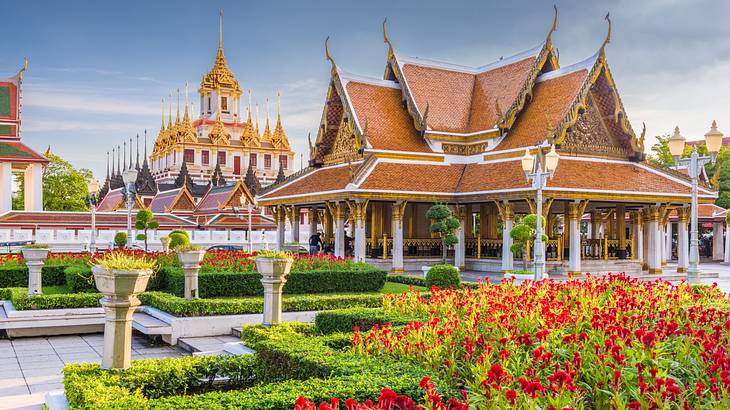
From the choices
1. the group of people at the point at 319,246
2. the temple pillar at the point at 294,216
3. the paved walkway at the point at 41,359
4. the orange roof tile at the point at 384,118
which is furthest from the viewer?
the temple pillar at the point at 294,216

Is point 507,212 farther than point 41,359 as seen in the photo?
Yes

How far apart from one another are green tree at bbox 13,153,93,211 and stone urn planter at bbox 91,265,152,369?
170 feet

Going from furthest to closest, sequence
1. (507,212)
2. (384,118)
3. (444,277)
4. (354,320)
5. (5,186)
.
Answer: (5,186) → (384,118) → (507,212) → (444,277) → (354,320)

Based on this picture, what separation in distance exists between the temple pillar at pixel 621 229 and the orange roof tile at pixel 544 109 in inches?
170

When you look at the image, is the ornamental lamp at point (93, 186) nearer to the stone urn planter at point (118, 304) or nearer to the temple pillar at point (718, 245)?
the stone urn planter at point (118, 304)

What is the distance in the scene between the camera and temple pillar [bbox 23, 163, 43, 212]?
4197cm

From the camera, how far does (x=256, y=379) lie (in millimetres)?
7730

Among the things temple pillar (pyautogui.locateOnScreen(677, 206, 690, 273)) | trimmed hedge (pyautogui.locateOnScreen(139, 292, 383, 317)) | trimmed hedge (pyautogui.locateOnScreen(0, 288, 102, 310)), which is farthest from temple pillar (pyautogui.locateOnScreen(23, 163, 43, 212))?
temple pillar (pyautogui.locateOnScreen(677, 206, 690, 273))

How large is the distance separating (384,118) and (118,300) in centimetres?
1918

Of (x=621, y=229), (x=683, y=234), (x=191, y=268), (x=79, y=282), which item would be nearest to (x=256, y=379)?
(x=191, y=268)

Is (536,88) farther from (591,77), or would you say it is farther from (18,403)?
(18,403)

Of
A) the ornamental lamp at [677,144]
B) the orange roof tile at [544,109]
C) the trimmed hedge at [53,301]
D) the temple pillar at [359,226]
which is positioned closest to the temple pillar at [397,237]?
the temple pillar at [359,226]

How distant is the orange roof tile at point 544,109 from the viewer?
22406 mm

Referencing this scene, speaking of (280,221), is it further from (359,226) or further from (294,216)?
(359,226)
